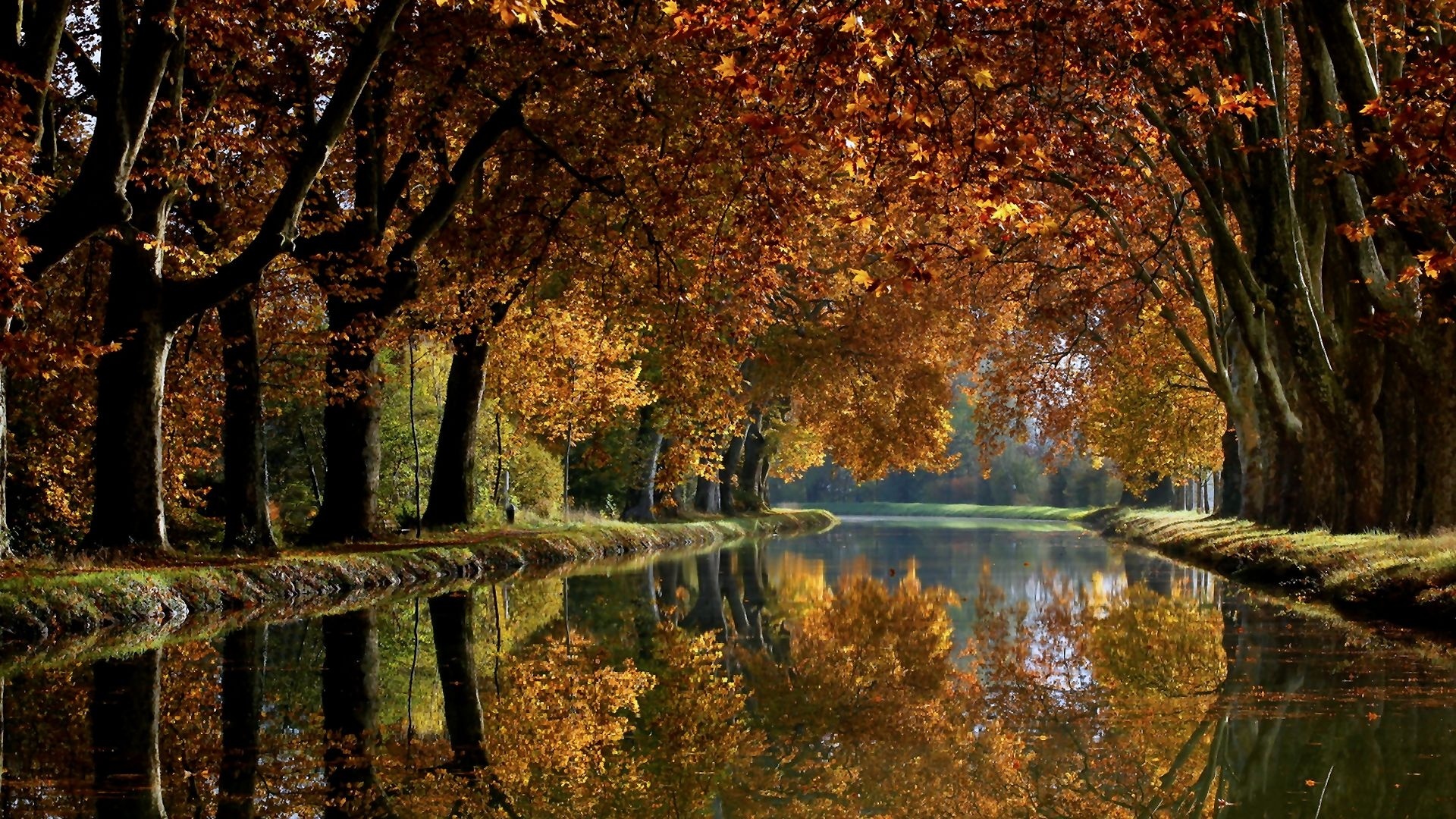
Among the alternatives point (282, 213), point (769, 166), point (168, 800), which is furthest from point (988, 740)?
point (282, 213)

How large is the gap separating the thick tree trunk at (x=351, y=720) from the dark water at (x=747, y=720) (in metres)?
0.03

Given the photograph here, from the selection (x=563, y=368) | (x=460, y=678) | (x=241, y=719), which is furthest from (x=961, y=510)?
(x=241, y=719)

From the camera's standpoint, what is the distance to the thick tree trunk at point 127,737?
586cm

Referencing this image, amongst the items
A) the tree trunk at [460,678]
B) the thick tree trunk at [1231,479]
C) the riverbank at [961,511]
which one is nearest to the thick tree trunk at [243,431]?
the tree trunk at [460,678]

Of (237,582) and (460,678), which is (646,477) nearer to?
(237,582)

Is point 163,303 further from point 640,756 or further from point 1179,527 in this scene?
point 1179,527

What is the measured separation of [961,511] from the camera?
10038 centimetres

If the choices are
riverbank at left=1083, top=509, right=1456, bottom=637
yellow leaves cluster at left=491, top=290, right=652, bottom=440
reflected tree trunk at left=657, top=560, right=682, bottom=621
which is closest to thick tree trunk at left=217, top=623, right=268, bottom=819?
reflected tree trunk at left=657, top=560, right=682, bottom=621

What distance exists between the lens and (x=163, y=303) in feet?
54.5

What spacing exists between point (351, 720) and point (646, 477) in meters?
35.1

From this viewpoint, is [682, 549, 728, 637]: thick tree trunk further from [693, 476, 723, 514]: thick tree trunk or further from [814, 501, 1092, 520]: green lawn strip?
[814, 501, 1092, 520]: green lawn strip

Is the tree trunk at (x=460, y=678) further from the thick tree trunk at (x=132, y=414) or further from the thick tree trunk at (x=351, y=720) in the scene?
the thick tree trunk at (x=132, y=414)

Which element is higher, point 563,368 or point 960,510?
point 563,368

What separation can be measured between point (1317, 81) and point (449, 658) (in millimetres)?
11999
